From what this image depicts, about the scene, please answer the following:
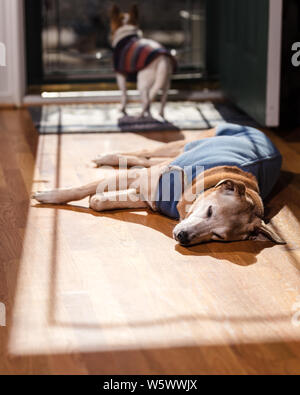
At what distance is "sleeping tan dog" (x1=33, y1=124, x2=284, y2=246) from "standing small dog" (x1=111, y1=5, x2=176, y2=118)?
62.5 inches

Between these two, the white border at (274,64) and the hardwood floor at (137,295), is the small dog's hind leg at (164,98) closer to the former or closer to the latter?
the white border at (274,64)

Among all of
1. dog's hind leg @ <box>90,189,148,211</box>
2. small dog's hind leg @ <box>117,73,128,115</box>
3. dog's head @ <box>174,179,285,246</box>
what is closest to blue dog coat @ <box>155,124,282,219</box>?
dog's hind leg @ <box>90,189,148,211</box>

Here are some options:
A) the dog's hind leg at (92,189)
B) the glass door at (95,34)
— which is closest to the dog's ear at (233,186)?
the dog's hind leg at (92,189)

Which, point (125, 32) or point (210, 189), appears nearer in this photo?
point (210, 189)

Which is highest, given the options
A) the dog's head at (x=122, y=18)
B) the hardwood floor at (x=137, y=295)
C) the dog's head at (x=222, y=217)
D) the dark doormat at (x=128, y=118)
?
the dog's head at (x=122, y=18)

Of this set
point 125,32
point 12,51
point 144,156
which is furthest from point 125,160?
point 12,51

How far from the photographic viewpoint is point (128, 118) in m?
4.72

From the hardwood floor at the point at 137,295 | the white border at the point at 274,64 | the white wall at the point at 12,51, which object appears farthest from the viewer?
the white wall at the point at 12,51

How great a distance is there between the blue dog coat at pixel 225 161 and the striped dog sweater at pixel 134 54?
5.63ft

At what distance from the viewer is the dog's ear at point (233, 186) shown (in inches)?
91.5

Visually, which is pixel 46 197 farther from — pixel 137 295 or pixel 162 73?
pixel 162 73

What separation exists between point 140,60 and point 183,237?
2475 mm

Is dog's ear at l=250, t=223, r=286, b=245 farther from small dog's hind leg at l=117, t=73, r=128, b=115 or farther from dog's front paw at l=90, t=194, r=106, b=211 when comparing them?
small dog's hind leg at l=117, t=73, r=128, b=115
